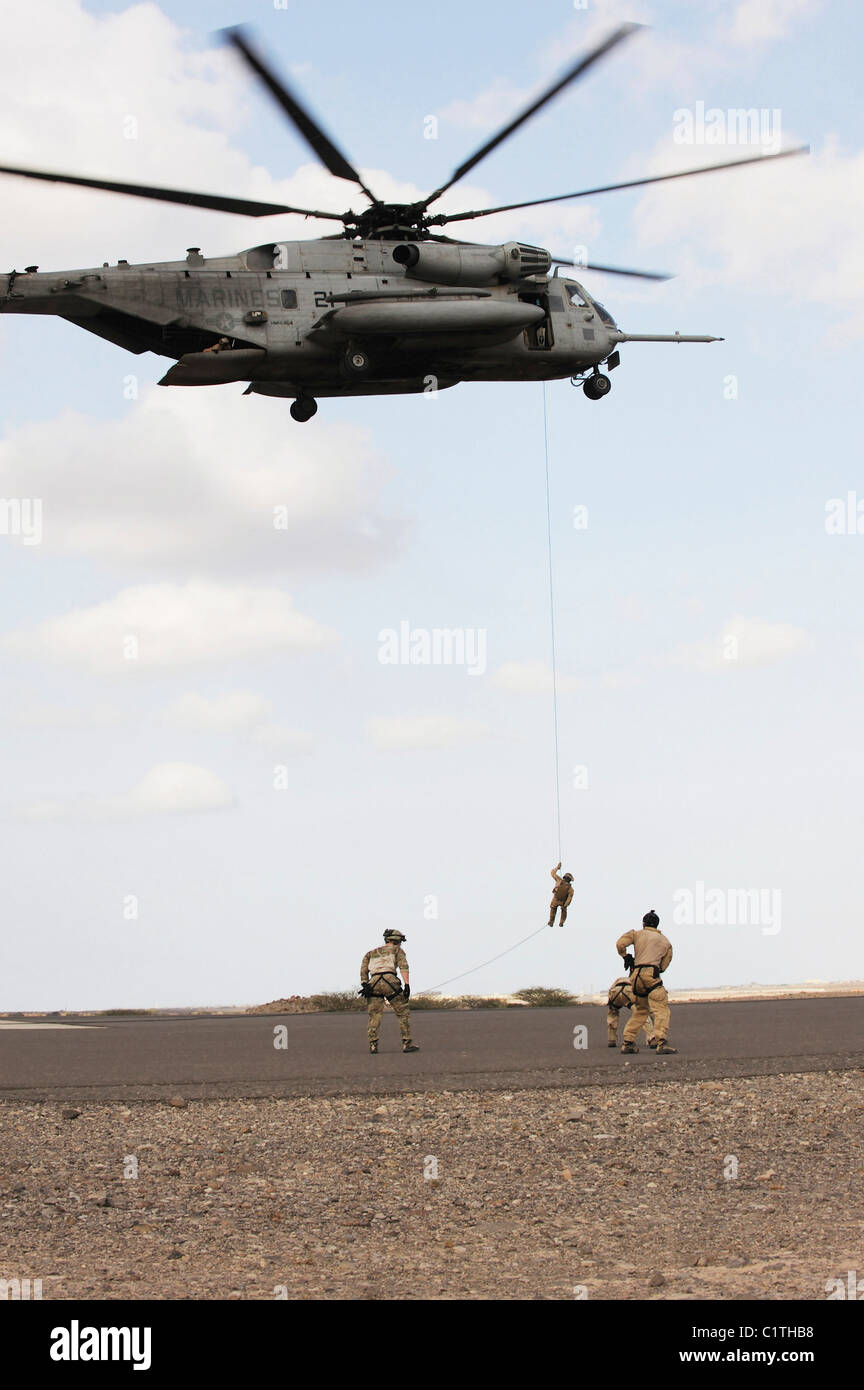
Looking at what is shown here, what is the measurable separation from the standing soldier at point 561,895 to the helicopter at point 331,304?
8.62 meters

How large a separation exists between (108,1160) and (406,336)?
41.5 ft

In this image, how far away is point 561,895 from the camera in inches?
1049

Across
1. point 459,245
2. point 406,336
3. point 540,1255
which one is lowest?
point 540,1255

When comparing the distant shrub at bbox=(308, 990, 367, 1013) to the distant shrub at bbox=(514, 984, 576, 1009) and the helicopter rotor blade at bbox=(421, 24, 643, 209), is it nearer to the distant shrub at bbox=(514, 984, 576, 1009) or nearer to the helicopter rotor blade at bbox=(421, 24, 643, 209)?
the distant shrub at bbox=(514, 984, 576, 1009)

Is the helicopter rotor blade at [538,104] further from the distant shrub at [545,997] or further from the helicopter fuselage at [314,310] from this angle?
the distant shrub at [545,997]

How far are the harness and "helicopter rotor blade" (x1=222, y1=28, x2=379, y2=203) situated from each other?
431 inches

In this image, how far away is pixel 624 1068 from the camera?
1742 centimetres

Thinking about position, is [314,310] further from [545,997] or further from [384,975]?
[545,997]

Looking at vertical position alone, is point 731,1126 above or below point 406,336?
below

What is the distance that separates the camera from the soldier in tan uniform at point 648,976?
1797 cm

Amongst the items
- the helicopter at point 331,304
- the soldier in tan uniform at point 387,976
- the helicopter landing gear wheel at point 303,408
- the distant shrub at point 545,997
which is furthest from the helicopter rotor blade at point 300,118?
the distant shrub at point 545,997
